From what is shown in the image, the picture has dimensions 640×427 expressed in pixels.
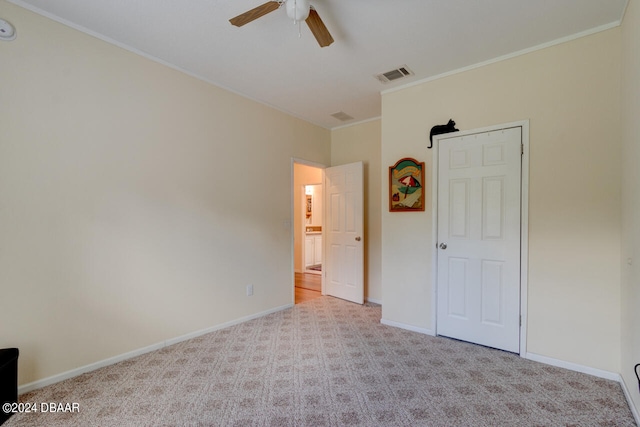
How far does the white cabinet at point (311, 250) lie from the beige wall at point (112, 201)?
3.00m

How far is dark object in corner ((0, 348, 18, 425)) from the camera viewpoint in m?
1.75

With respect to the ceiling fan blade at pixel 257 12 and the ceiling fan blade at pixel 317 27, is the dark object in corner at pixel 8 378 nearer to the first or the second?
the ceiling fan blade at pixel 257 12

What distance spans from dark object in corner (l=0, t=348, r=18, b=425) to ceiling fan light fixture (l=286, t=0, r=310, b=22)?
110 inches

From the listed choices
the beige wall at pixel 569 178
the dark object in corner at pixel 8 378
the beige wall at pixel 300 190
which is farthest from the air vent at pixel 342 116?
the dark object in corner at pixel 8 378

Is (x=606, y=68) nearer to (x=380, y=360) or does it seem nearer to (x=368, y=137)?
(x=368, y=137)

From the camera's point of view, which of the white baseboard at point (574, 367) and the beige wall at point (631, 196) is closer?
the beige wall at point (631, 196)

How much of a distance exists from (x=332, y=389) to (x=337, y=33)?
2.76 metres

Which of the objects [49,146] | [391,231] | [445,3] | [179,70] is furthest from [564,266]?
[49,146]

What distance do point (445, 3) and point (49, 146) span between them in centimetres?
306

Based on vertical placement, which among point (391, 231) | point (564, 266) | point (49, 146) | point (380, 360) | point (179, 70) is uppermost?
point (179, 70)

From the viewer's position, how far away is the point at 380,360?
2.52 m

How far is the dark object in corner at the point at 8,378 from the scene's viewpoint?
1.75 metres

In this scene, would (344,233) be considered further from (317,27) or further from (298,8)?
(298,8)

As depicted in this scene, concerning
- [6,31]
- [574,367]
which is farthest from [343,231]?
[6,31]
